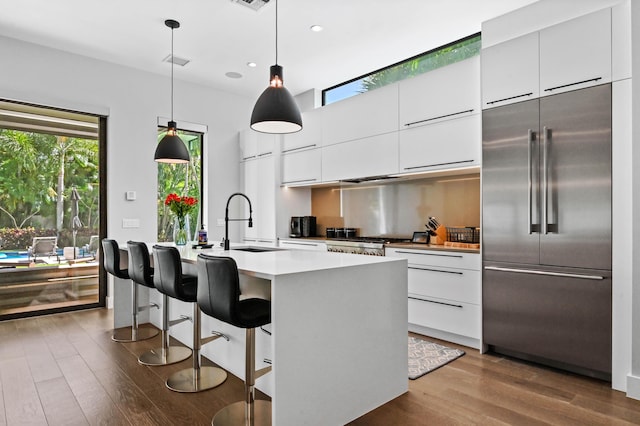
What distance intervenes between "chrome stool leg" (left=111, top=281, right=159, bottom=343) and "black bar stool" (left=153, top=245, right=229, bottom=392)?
0.96m

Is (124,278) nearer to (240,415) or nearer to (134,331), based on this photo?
(134,331)

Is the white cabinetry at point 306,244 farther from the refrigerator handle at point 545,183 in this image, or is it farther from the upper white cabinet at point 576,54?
the upper white cabinet at point 576,54

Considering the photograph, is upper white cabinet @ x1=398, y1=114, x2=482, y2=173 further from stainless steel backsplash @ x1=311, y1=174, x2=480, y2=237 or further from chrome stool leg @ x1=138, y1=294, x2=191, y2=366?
chrome stool leg @ x1=138, y1=294, x2=191, y2=366

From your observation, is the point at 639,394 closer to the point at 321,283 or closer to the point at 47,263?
the point at 321,283

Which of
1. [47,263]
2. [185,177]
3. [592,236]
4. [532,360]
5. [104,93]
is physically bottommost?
[532,360]

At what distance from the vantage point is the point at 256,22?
3.79m

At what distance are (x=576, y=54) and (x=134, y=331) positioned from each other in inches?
165

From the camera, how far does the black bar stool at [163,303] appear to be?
3.00 metres

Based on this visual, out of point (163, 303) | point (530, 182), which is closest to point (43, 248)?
point (163, 303)

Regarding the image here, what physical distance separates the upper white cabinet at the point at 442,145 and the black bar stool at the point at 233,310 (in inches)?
88.4

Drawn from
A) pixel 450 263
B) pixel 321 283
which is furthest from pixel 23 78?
pixel 450 263

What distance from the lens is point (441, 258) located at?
353 centimetres

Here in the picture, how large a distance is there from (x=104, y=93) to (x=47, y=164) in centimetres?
107

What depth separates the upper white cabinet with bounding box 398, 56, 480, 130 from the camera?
11.2 feet
